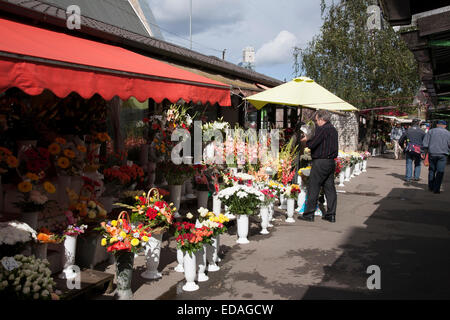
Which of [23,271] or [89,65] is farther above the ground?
[89,65]

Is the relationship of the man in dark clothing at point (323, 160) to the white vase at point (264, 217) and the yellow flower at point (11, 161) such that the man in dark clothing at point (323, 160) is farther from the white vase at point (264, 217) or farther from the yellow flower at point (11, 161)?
the yellow flower at point (11, 161)

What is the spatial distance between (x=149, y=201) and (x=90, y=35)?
328 cm

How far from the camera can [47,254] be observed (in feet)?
13.8

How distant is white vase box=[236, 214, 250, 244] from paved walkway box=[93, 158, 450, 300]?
14 cm

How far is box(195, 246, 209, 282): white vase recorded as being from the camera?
181 inches

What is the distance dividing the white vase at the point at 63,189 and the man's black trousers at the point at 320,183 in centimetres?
451

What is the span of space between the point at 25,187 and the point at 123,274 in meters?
1.30

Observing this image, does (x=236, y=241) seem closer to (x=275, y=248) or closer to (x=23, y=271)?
(x=275, y=248)

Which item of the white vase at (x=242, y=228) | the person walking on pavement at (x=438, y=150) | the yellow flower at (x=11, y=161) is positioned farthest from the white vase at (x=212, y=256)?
the person walking on pavement at (x=438, y=150)

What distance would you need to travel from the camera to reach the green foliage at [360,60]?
2556 centimetres
